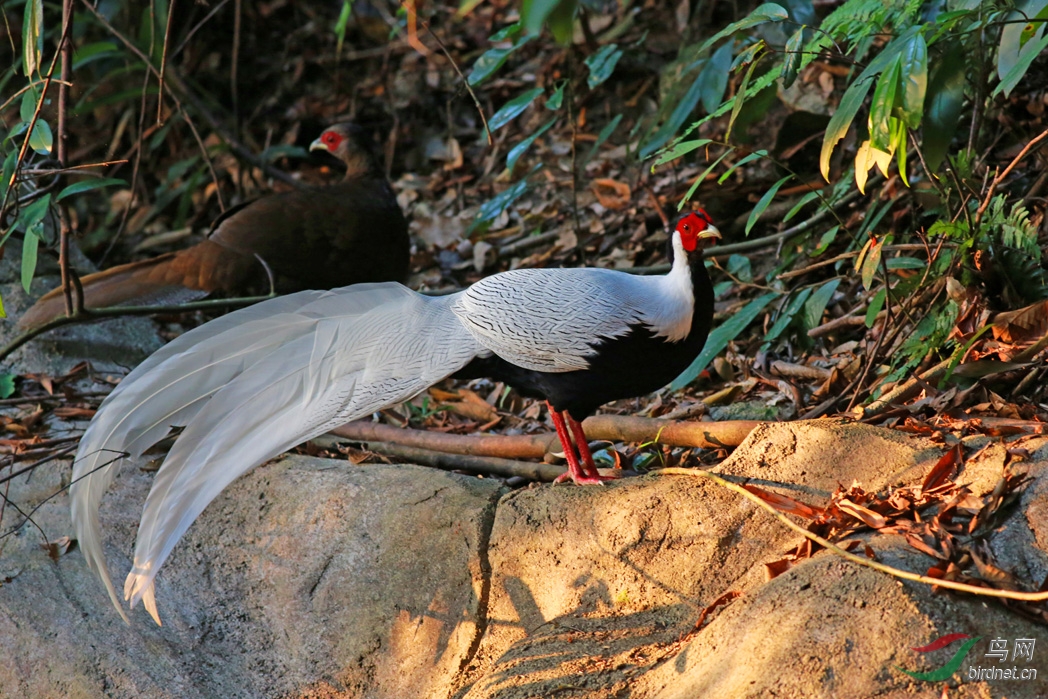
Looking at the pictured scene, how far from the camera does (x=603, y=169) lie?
572 centimetres

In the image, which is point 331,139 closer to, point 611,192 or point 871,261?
point 611,192

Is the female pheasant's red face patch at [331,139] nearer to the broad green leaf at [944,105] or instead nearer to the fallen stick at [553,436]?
the fallen stick at [553,436]

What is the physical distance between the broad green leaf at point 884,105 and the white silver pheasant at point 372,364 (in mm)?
596

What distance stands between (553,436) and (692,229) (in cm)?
90

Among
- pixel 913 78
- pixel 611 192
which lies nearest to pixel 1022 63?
pixel 913 78

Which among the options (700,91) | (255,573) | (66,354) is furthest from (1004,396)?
(66,354)

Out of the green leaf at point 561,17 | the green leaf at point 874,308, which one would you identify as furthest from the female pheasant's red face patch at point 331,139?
the green leaf at point 561,17

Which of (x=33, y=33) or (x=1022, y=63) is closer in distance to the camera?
(x=1022, y=63)

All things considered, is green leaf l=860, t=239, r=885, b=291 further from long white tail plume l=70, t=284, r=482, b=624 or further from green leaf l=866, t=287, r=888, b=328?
long white tail plume l=70, t=284, r=482, b=624

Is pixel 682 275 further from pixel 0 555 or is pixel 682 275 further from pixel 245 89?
pixel 245 89

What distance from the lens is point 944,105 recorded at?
9.09 ft

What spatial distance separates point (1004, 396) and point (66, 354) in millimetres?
3868

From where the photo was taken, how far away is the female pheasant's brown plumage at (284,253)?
455 centimetres

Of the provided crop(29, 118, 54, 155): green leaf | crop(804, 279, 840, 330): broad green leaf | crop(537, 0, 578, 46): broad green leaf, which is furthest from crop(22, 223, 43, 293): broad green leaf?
crop(537, 0, 578, 46): broad green leaf
